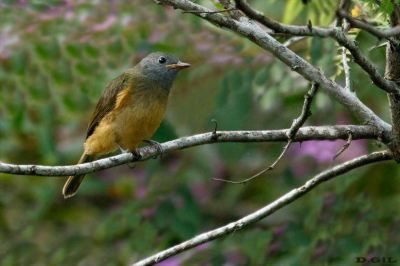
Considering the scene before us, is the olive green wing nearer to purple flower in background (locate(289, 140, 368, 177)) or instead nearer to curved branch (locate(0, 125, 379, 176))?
curved branch (locate(0, 125, 379, 176))

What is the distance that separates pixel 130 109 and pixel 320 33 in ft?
8.11

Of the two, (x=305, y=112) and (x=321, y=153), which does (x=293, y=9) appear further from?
(x=305, y=112)

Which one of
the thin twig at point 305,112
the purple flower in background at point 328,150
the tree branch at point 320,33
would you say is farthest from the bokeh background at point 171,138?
the thin twig at point 305,112

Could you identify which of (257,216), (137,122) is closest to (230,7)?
(257,216)

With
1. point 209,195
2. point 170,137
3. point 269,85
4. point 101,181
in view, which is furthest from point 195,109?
point 101,181

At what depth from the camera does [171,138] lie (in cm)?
515

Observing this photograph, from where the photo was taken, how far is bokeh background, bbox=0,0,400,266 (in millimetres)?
4660

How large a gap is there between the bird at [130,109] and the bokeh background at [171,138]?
1.56 ft

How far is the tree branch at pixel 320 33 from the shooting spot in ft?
7.84

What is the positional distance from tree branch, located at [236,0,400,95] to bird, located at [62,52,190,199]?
6.96 ft

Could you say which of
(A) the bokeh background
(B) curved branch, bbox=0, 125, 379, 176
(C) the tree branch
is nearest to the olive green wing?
(A) the bokeh background

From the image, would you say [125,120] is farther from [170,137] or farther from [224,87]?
[224,87]

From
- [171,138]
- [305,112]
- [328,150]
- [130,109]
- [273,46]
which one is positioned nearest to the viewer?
[305,112]

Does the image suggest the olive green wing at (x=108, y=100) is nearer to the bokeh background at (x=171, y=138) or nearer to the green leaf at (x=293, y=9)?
the bokeh background at (x=171, y=138)
